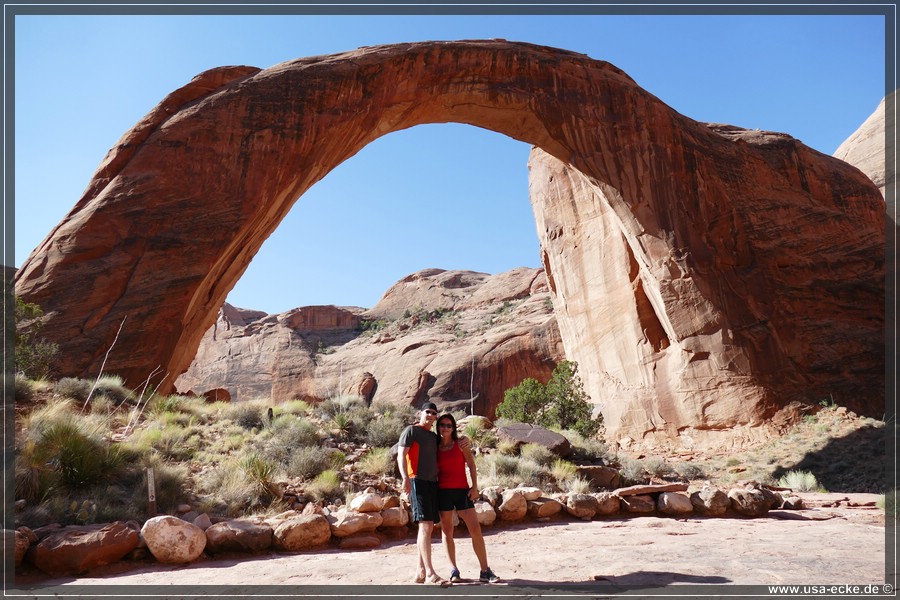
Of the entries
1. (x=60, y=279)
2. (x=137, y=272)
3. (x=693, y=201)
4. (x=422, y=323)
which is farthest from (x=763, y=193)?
(x=422, y=323)

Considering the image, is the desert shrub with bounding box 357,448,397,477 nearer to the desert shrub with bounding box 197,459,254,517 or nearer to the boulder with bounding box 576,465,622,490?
the desert shrub with bounding box 197,459,254,517

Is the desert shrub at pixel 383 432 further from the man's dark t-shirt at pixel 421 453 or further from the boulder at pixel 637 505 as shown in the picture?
the man's dark t-shirt at pixel 421 453

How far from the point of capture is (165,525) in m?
5.04

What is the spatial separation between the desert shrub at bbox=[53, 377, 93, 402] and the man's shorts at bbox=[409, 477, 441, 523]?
7501 mm

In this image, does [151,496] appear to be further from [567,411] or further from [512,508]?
[567,411]

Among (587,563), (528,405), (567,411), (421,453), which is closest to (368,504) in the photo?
(421,453)

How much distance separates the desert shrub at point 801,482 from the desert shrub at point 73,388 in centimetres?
1319

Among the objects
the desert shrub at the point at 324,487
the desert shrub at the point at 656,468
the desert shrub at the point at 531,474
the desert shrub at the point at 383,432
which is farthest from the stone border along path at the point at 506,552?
the desert shrub at the point at 656,468

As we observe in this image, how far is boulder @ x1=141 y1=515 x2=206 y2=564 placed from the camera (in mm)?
4953

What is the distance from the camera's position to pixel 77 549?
4.66 metres

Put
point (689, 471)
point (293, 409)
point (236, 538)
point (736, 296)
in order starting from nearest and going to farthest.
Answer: point (236, 538), point (293, 409), point (689, 471), point (736, 296)

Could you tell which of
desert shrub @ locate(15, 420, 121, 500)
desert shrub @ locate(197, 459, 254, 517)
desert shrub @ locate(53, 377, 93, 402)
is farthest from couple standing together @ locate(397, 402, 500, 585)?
desert shrub @ locate(53, 377, 93, 402)

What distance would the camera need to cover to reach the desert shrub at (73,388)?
9.22 m

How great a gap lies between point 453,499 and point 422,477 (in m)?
0.32
